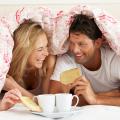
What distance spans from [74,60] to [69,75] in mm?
162

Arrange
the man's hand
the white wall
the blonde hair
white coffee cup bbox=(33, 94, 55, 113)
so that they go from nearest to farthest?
white coffee cup bbox=(33, 94, 55, 113) < the man's hand < the blonde hair < the white wall

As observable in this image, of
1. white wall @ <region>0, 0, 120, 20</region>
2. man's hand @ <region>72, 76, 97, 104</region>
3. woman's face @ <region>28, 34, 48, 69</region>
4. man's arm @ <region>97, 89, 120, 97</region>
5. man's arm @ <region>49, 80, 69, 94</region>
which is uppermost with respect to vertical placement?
white wall @ <region>0, 0, 120, 20</region>

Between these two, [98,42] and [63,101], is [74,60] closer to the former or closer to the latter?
[98,42]

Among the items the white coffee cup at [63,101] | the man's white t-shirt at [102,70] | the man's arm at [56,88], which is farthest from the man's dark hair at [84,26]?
the white coffee cup at [63,101]

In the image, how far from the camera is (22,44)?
144cm

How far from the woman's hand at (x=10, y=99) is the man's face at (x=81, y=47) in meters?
0.38

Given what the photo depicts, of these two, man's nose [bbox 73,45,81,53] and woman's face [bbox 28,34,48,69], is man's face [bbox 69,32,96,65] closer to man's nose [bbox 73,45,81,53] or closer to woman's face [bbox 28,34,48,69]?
man's nose [bbox 73,45,81,53]

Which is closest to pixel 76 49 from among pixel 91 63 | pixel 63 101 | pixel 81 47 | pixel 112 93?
pixel 81 47

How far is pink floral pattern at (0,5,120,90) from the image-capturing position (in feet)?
4.55

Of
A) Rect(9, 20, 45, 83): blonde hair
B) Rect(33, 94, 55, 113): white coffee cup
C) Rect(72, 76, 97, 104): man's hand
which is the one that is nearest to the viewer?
Rect(33, 94, 55, 113): white coffee cup

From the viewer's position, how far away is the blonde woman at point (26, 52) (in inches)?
57.1

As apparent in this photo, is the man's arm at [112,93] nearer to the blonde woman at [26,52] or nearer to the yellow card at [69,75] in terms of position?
the yellow card at [69,75]

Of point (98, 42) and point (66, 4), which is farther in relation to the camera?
point (66, 4)

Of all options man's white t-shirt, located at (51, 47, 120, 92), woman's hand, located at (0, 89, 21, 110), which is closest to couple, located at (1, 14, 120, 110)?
man's white t-shirt, located at (51, 47, 120, 92)
